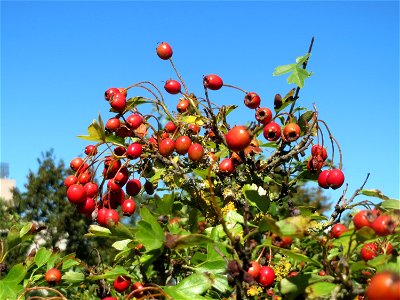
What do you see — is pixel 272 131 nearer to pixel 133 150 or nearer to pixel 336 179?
pixel 336 179

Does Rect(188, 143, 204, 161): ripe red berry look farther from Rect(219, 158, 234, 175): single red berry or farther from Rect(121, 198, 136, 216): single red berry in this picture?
Rect(121, 198, 136, 216): single red berry

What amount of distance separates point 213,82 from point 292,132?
1.70ft

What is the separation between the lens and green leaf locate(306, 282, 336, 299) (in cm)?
174

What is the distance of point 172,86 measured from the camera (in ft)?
9.84

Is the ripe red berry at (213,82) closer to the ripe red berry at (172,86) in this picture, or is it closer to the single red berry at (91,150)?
the ripe red berry at (172,86)

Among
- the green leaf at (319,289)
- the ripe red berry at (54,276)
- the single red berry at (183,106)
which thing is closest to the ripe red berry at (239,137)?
the green leaf at (319,289)

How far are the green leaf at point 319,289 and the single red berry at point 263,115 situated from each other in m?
1.20

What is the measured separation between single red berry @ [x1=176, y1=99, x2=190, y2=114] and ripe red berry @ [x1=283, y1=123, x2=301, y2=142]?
2.07ft

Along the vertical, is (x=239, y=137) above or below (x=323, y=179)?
below

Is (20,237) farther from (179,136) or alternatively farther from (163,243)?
(163,243)

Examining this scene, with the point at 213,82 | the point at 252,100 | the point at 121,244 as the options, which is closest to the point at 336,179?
the point at 252,100

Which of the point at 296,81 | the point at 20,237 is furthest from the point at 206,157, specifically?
the point at 20,237

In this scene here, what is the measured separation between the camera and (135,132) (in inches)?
111

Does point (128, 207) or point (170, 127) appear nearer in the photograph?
point (128, 207)
